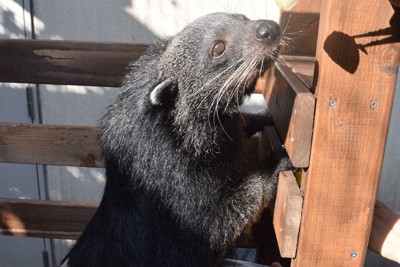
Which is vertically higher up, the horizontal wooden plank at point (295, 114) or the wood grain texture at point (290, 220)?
the horizontal wooden plank at point (295, 114)

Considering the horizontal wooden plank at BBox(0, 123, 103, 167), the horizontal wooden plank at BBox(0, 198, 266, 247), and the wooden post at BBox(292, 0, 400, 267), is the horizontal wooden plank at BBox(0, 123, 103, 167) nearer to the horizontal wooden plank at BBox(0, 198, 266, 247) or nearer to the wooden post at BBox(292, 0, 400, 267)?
the horizontal wooden plank at BBox(0, 198, 266, 247)

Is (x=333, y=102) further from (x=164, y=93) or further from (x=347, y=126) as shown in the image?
(x=164, y=93)

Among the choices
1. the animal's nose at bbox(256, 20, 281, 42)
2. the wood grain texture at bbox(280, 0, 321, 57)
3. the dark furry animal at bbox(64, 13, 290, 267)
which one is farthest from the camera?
the wood grain texture at bbox(280, 0, 321, 57)

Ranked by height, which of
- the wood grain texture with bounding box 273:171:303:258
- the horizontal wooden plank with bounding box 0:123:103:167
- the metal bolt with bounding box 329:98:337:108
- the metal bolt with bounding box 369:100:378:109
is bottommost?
the wood grain texture with bounding box 273:171:303:258

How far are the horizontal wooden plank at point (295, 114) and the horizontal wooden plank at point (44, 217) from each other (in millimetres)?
1467

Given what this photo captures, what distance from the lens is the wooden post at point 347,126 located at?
4.38ft

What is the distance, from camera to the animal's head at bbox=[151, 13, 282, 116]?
195 centimetres

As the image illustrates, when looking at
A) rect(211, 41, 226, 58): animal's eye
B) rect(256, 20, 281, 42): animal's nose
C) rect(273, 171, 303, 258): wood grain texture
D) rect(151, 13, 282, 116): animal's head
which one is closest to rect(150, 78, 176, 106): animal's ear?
rect(151, 13, 282, 116): animal's head

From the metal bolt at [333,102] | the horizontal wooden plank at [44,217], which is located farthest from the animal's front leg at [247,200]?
the horizontal wooden plank at [44,217]

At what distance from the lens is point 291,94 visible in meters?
1.61

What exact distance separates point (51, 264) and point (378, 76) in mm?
3964

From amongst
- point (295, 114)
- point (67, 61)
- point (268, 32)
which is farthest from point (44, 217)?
point (295, 114)

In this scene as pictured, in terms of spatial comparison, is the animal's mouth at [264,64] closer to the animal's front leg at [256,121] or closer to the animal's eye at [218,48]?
the animal's eye at [218,48]

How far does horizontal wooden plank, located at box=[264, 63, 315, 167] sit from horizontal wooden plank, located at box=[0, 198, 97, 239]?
1467mm
